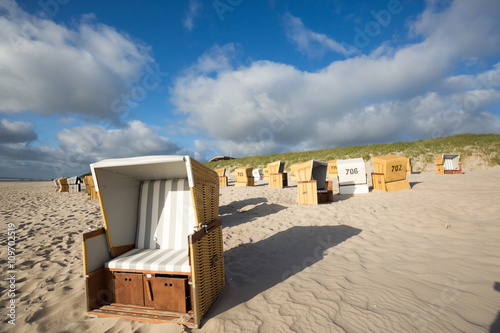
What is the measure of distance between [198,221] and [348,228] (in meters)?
4.75

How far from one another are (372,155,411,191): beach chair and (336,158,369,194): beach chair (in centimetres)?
85

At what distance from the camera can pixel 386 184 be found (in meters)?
11.2

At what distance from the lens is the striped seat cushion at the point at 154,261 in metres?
2.54

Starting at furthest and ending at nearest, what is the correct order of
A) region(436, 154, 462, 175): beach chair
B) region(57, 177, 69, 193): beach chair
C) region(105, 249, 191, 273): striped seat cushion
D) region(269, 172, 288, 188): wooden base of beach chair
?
region(57, 177, 69, 193): beach chair < region(436, 154, 462, 175): beach chair < region(269, 172, 288, 188): wooden base of beach chair < region(105, 249, 191, 273): striped seat cushion

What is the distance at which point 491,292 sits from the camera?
2.72 meters

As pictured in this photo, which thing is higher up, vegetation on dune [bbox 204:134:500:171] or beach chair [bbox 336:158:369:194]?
vegetation on dune [bbox 204:134:500:171]

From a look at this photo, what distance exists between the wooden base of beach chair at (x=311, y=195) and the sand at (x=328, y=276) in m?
2.20

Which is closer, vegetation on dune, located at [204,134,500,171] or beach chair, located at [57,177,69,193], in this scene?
beach chair, located at [57,177,69,193]

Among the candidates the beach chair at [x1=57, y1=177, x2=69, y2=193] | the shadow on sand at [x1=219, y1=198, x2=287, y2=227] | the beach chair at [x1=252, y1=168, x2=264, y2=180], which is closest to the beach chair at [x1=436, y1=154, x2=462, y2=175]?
the beach chair at [x1=252, y1=168, x2=264, y2=180]

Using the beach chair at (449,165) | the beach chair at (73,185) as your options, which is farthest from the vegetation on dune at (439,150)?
the beach chair at (73,185)

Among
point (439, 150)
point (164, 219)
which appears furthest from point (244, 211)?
point (439, 150)

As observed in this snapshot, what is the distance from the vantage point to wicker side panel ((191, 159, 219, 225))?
8.90 ft

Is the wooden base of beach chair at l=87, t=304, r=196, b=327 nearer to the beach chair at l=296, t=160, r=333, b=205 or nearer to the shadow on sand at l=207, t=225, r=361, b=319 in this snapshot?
the shadow on sand at l=207, t=225, r=361, b=319

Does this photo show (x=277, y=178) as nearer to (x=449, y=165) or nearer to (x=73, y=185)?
(x=449, y=165)
